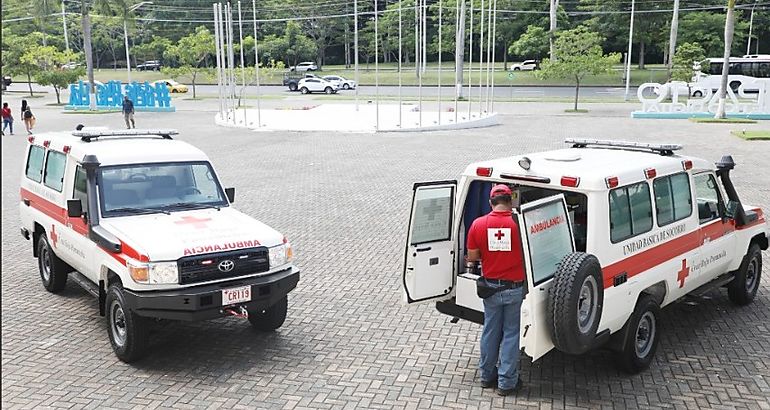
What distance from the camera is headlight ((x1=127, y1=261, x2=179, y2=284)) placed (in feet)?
20.6

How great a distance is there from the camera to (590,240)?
5.86 meters

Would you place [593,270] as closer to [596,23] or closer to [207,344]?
[207,344]

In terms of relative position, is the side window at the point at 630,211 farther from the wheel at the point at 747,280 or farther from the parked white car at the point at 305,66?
the parked white car at the point at 305,66

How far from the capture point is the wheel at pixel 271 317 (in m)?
7.37

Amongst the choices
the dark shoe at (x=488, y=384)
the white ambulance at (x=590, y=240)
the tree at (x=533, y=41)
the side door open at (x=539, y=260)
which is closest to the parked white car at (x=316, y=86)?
the tree at (x=533, y=41)

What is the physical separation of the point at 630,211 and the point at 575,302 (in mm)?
1327

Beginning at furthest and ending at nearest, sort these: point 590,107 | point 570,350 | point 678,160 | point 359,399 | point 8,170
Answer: point 590,107 < point 8,170 < point 678,160 < point 359,399 < point 570,350

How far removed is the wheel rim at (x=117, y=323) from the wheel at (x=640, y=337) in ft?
15.1

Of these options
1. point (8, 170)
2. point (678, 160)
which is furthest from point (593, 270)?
point (8, 170)

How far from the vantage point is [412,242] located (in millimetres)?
6461

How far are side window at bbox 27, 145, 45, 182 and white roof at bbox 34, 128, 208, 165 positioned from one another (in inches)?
14.0

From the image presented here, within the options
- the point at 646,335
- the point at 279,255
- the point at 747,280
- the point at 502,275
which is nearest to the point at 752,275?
the point at 747,280

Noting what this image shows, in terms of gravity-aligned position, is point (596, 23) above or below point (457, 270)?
above

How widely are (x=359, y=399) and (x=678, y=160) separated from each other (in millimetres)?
3975
